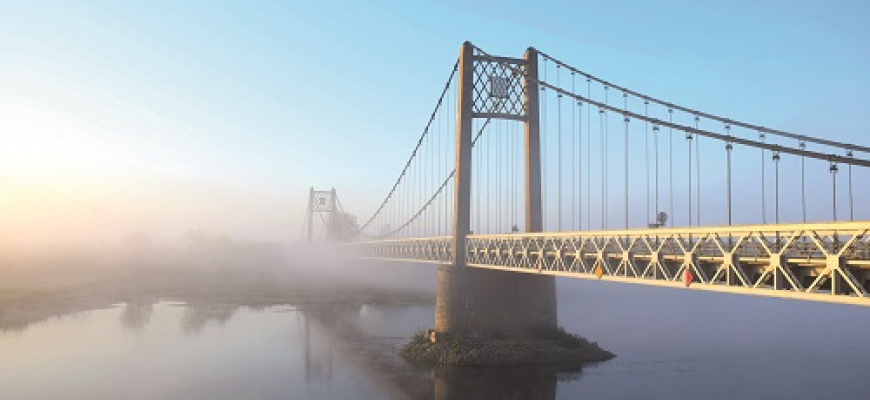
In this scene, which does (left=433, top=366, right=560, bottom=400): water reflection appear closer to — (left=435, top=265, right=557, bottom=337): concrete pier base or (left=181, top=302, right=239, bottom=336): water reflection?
(left=435, top=265, right=557, bottom=337): concrete pier base

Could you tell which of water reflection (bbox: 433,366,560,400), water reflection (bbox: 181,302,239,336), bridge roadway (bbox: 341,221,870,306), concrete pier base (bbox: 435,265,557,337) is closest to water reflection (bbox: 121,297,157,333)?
water reflection (bbox: 181,302,239,336)

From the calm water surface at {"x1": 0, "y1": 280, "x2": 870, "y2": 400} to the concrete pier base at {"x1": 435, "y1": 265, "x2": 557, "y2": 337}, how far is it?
514 centimetres

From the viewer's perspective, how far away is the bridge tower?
147 feet

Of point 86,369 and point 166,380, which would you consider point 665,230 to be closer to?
point 166,380

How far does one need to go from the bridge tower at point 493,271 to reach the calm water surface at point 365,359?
5509 mm

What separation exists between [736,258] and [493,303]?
Result: 24643 millimetres

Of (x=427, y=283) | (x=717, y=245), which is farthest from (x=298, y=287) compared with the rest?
(x=717, y=245)

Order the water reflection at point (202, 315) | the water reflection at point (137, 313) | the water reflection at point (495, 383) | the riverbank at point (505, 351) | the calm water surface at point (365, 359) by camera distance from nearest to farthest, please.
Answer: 1. the water reflection at point (495, 383)
2. the calm water surface at point (365, 359)
3. the riverbank at point (505, 351)
4. the water reflection at point (137, 313)
5. the water reflection at point (202, 315)

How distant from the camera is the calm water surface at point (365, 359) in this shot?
34.9 meters

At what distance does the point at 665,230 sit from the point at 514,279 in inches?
835

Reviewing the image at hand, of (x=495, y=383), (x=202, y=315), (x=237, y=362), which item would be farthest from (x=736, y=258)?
(x=202, y=315)

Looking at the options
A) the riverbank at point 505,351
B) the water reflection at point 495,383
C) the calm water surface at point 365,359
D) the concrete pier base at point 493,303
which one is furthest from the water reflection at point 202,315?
the water reflection at point 495,383

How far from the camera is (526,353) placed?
42344 mm

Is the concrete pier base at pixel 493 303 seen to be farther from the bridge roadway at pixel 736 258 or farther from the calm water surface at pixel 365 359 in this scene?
the bridge roadway at pixel 736 258
